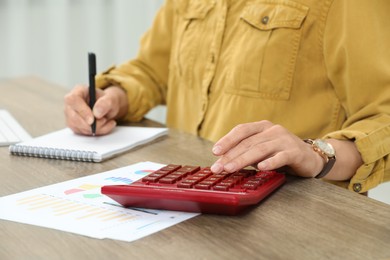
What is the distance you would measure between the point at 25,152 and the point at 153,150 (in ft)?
0.72

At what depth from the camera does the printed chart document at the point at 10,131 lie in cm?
127

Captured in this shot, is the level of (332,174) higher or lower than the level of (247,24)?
lower

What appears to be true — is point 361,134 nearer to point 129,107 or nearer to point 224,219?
point 224,219

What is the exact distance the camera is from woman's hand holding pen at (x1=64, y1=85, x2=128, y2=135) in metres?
1.29

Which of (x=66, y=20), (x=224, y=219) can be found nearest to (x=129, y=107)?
(x=224, y=219)

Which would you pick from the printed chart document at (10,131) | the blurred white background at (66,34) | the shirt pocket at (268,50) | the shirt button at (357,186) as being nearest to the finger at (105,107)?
the printed chart document at (10,131)

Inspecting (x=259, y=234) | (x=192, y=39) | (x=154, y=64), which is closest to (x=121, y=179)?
(x=259, y=234)

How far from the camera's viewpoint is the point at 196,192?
33.5 inches

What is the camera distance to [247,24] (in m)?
1.37

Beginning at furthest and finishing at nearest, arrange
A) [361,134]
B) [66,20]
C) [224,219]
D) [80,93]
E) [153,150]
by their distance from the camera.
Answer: [66,20], [80,93], [153,150], [361,134], [224,219]

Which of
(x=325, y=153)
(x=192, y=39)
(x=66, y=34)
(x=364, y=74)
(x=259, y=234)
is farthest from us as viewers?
(x=66, y=34)

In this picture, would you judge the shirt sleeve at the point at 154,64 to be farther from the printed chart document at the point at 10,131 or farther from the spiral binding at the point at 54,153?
the spiral binding at the point at 54,153

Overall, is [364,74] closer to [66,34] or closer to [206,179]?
[206,179]

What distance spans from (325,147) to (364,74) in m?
0.18
